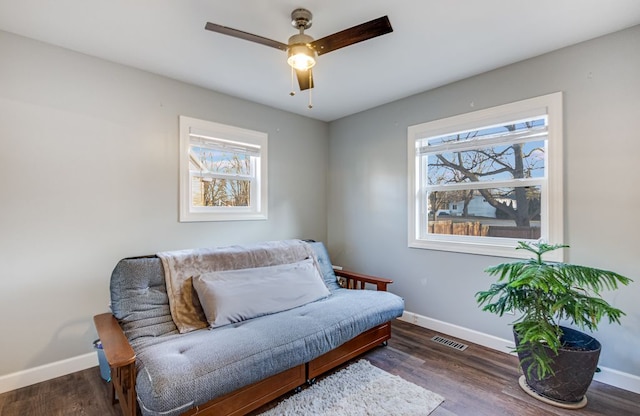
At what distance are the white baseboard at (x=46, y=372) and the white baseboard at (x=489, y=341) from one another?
9.57 ft

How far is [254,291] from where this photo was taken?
2.36 metres

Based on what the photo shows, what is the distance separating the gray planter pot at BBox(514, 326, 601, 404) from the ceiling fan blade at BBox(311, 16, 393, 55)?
7.25ft

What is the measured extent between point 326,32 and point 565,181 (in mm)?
2105

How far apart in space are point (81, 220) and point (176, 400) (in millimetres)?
1727

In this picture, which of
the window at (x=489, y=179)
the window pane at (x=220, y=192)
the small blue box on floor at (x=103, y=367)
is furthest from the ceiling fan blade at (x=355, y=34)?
the small blue box on floor at (x=103, y=367)

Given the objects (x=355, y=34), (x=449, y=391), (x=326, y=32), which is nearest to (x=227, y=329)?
(x=449, y=391)

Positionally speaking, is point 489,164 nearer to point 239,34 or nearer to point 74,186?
point 239,34

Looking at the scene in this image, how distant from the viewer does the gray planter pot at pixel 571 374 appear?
6.17 ft

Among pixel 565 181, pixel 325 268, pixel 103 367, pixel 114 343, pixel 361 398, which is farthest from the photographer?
pixel 325 268

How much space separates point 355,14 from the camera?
75.8 inches

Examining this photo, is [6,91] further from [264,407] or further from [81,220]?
[264,407]

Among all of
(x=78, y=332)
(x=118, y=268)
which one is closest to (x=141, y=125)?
(x=118, y=268)

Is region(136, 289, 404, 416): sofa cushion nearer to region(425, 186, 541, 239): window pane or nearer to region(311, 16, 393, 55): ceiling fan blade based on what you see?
region(425, 186, 541, 239): window pane

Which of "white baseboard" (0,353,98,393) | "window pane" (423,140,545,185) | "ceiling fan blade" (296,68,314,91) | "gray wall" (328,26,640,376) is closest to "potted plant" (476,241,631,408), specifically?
"gray wall" (328,26,640,376)
